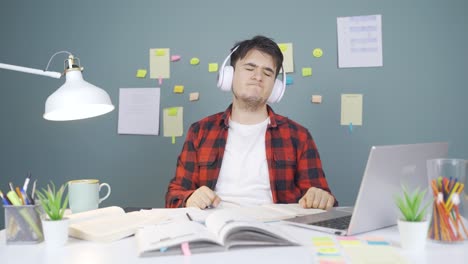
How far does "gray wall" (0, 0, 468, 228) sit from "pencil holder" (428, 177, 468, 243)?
1.33 m

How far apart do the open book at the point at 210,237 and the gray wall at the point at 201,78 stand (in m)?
1.43

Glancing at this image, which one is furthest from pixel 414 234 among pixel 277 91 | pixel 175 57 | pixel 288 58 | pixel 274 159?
pixel 175 57

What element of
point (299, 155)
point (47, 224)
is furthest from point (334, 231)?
point (299, 155)

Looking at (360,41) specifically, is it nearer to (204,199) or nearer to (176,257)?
(204,199)

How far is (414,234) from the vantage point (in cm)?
88

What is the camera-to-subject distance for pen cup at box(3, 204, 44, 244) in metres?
0.96

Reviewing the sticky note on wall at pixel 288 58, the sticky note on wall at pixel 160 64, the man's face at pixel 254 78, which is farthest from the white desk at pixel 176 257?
the sticky note on wall at pixel 160 64

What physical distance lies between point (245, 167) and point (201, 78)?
77 cm

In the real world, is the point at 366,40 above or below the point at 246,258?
above

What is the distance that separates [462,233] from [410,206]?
0.14m

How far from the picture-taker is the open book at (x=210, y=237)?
855 mm

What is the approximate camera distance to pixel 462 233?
94 centimetres

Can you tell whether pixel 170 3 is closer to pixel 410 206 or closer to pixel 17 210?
pixel 17 210

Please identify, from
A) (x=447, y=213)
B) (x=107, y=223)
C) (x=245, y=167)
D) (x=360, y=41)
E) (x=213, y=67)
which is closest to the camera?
(x=447, y=213)
